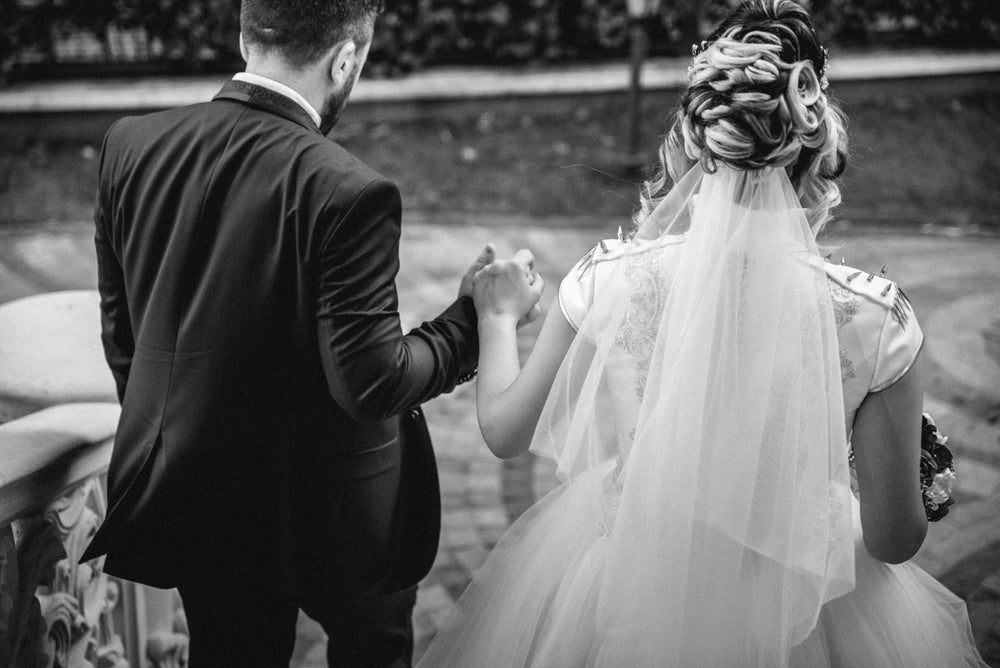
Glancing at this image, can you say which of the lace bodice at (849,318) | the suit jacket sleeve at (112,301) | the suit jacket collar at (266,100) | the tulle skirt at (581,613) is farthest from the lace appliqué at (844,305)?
the suit jacket sleeve at (112,301)

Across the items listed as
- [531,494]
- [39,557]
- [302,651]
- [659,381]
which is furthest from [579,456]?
[531,494]

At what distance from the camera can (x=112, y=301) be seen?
1.92 m

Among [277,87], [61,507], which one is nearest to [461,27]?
[277,87]

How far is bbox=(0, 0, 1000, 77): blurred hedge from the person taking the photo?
8398 millimetres

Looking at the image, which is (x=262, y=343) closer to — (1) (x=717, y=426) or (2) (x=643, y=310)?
(2) (x=643, y=310)

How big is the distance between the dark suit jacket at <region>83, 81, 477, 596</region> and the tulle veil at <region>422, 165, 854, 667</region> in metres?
0.40

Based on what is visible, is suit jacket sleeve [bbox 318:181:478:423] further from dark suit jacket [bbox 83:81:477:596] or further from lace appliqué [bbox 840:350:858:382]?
lace appliqué [bbox 840:350:858:382]

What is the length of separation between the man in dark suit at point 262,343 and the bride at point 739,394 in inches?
13.3

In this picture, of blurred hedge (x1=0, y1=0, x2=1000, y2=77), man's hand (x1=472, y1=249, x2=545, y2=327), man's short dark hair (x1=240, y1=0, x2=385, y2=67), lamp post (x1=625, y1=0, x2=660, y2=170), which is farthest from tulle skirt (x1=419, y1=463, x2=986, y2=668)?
blurred hedge (x1=0, y1=0, x2=1000, y2=77)

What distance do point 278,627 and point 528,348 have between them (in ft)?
10.1

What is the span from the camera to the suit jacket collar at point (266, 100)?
170 centimetres

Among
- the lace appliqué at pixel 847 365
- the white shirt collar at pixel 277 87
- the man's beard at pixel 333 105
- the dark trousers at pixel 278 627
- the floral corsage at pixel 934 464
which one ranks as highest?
the white shirt collar at pixel 277 87

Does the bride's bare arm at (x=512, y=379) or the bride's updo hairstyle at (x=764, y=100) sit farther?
the bride's bare arm at (x=512, y=379)

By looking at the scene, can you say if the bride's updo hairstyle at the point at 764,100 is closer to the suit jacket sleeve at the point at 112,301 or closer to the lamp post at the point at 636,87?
the suit jacket sleeve at the point at 112,301
